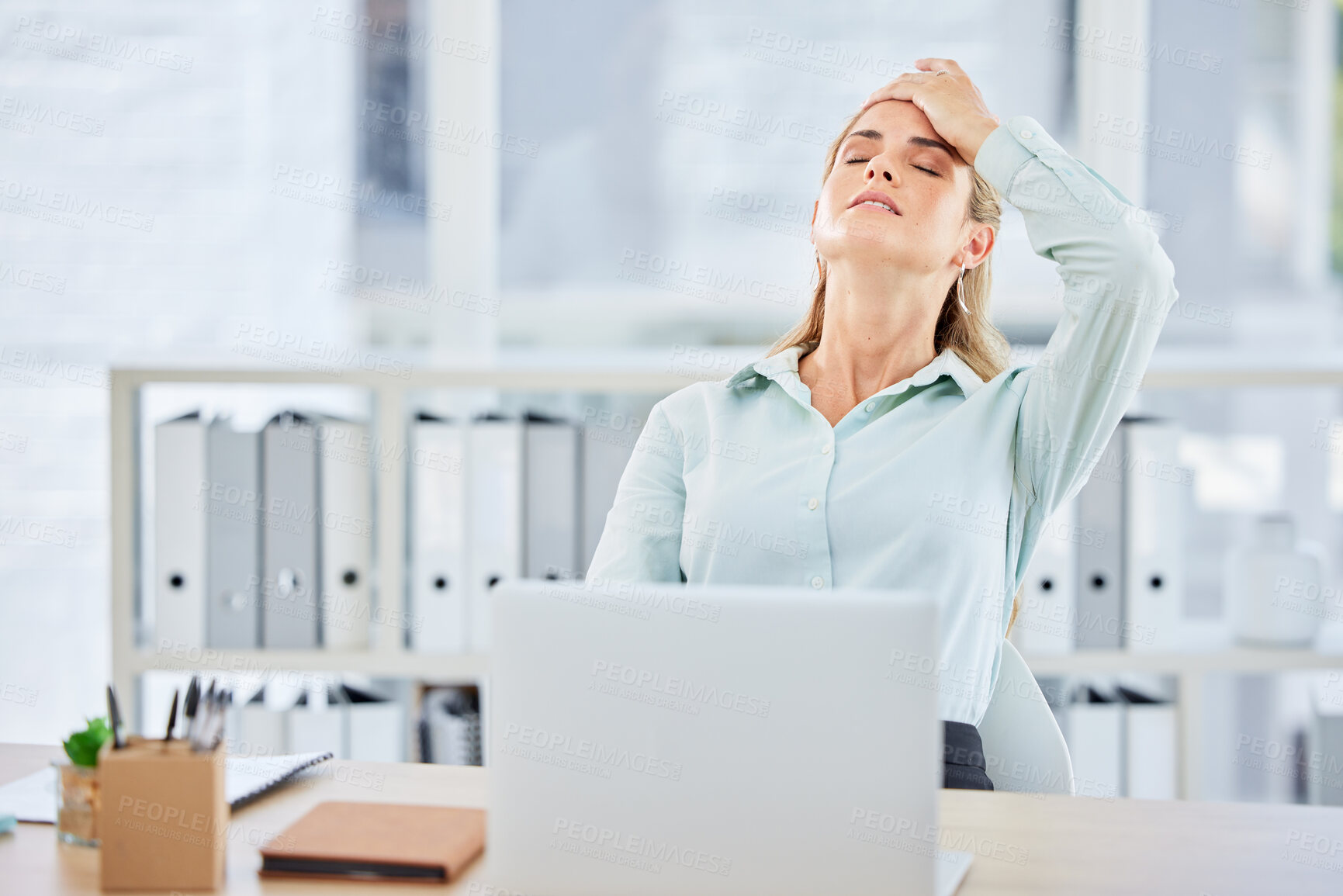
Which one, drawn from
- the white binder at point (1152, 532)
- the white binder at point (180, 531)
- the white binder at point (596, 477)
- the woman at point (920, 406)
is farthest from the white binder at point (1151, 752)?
the white binder at point (180, 531)

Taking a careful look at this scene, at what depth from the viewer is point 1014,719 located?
4.57 feet

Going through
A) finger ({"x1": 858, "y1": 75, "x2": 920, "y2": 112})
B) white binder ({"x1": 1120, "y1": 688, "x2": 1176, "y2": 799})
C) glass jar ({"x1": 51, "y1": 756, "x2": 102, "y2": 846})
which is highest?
finger ({"x1": 858, "y1": 75, "x2": 920, "y2": 112})

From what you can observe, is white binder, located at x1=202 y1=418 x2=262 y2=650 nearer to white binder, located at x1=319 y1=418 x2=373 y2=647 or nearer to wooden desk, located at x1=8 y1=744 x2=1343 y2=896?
white binder, located at x1=319 y1=418 x2=373 y2=647

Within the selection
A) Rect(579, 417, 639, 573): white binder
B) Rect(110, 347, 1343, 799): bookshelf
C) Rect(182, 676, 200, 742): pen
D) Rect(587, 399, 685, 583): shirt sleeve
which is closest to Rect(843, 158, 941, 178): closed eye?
Rect(587, 399, 685, 583): shirt sleeve

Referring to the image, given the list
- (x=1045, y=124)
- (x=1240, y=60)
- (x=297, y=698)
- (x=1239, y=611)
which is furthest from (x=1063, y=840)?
(x=1240, y=60)

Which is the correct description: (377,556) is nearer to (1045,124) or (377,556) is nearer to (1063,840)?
(1063,840)

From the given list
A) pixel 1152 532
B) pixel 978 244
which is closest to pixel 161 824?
pixel 978 244

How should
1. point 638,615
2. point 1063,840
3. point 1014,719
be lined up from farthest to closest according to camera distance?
point 1014,719
point 1063,840
point 638,615

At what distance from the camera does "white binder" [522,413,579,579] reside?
210cm

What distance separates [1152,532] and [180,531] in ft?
5.66

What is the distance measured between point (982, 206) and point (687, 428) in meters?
0.51

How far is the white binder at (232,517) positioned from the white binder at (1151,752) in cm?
161

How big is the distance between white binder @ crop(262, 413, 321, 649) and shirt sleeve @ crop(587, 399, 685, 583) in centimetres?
72

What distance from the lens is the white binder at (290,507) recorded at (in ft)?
6.74
